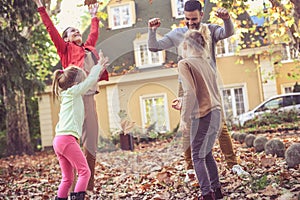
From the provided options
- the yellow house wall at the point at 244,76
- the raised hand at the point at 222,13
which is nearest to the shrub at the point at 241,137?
the raised hand at the point at 222,13

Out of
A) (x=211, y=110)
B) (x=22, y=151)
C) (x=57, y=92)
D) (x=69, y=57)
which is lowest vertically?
(x=22, y=151)

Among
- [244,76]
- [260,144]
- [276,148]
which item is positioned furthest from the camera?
[244,76]

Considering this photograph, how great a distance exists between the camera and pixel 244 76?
18.9 meters

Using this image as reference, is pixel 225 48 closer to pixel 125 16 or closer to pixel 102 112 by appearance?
pixel 125 16

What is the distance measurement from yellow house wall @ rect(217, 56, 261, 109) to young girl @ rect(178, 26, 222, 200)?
47.7 ft

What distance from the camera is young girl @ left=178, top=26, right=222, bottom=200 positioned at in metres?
3.15

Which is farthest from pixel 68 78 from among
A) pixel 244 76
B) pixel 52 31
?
pixel 244 76

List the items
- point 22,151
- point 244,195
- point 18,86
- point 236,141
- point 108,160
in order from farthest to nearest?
point 22,151
point 18,86
point 236,141
point 108,160
point 244,195

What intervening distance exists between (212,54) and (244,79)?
51.4ft

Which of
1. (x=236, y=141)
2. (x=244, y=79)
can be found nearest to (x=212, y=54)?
(x=236, y=141)

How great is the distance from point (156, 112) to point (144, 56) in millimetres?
537

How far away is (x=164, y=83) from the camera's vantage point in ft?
12.6

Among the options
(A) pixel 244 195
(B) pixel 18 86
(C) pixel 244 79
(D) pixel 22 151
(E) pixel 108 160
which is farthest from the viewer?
(C) pixel 244 79

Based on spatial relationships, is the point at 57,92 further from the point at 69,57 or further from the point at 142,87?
the point at 142,87
